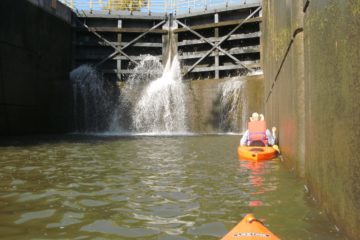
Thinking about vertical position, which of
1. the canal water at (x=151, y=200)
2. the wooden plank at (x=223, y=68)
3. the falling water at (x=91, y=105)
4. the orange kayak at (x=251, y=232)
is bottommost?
the canal water at (x=151, y=200)

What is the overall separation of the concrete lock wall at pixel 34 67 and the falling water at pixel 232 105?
261 inches

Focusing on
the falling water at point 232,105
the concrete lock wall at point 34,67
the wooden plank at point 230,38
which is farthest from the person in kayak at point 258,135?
the wooden plank at point 230,38

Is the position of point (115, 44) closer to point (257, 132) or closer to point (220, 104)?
point (220, 104)

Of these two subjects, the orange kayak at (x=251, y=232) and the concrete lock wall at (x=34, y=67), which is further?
the concrete lock wall at (x=34, y=67)

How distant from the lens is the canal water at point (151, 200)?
3293mm

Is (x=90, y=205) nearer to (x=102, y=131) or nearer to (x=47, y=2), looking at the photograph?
(x=102, y=131)

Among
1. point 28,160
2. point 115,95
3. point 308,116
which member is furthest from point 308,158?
point 115,95

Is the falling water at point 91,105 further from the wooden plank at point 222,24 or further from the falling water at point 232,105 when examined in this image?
the wooden plank at point 222,24

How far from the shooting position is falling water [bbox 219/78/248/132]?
16.8 metres

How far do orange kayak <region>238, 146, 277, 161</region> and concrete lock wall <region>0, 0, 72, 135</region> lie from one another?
31.4ft

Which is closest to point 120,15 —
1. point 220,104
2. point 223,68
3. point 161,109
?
point 223,68

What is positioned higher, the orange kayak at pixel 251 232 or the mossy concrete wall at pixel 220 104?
the mossy concrete wall at pixel 220 104

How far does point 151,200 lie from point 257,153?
345 centimetres

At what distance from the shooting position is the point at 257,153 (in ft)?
24.3
